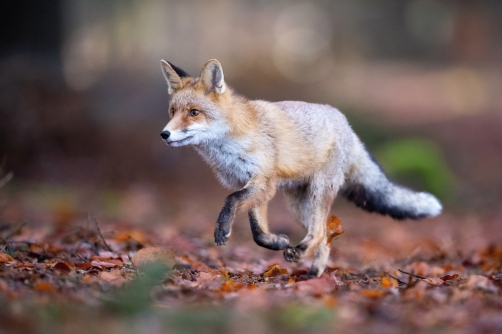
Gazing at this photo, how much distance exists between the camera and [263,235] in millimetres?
5488

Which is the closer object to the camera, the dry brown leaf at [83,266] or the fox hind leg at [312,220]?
the dry brown leaf at [83,266]

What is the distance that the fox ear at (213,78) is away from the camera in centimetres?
551

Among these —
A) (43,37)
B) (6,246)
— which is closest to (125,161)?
(43,37)

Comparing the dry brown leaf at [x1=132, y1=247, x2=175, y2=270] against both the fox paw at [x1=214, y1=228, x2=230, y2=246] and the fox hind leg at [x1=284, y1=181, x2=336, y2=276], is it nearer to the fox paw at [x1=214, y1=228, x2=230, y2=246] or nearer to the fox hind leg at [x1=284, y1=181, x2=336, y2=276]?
the fox paw at [x1=214, y1=228, x2=230, y2=246]

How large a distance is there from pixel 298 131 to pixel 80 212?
14.9 ft

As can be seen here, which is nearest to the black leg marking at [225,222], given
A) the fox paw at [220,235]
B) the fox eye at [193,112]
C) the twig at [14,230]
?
the fox paw at [220,235]

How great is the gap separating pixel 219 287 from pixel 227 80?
16.1 meters

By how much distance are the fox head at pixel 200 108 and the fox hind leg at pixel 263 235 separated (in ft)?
2.59

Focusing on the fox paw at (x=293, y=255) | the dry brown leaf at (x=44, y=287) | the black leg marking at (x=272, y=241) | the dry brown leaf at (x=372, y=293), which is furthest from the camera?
the black leg marking at (x=272, y=241)

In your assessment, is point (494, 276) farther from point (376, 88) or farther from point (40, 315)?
point (376, 88)

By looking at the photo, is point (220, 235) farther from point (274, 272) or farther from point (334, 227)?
point (334, 227)

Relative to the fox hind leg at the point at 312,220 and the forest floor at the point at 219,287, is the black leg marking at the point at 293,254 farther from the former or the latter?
the forest floor at the point at 219,287

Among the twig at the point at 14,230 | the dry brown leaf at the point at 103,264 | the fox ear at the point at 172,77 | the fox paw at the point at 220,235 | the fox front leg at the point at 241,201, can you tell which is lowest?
the twig at the point at 14,230

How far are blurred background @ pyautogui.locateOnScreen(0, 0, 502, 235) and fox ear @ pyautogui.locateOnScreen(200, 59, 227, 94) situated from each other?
2.54 meters
